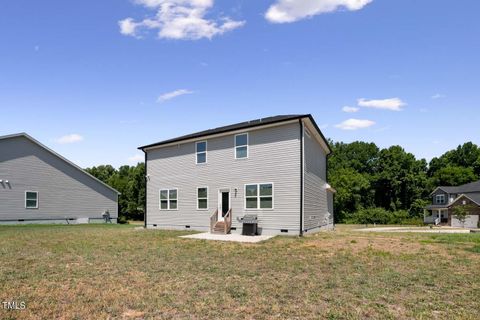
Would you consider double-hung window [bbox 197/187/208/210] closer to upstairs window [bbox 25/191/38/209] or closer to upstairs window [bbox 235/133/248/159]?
upstairs window [bbox 235/133/248/159]

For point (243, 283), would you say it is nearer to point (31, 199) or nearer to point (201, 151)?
point (201, 151)

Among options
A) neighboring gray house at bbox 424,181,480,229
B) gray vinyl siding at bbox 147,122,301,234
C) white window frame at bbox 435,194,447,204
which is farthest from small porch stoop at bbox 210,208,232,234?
white window frame at bbox 435,194,447,204

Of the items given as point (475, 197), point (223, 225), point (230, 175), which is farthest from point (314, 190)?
point (475, 197)

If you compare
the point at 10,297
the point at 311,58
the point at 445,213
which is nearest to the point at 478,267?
the point at 10,297

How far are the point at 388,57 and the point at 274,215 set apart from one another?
8.56 meters

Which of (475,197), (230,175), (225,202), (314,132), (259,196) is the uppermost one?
(314,132)

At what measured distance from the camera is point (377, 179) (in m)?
53.1

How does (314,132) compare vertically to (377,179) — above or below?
above

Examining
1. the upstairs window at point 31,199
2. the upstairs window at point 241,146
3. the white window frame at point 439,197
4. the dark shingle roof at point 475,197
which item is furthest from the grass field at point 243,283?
the white window frame at point 439,197

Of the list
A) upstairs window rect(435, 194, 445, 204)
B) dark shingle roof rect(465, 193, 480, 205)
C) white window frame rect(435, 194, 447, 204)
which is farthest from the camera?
upstairs window rect(435, 194, 445, 204)

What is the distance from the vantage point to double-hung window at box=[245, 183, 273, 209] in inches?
604

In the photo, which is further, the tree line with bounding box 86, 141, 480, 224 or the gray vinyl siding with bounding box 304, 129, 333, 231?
the tree line with bounding box 86, 141, 480, 224

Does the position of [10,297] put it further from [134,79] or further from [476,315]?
[134,79]

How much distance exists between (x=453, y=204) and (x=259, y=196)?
38.0 m
